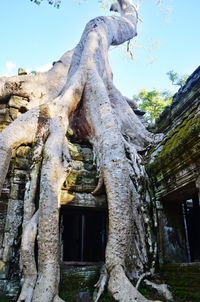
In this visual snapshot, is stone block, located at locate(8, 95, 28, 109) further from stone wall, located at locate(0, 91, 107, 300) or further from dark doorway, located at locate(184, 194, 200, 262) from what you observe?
dark doorway, located at locate(184, 194, 200, 262)

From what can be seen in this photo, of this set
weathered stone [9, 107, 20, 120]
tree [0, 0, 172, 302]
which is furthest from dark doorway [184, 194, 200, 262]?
weathered stone [9, 107, 20, 120]

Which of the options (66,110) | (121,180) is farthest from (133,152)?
(66,110)

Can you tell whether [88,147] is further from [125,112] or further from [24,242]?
[24,242]

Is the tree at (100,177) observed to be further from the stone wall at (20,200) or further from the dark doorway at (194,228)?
the dark doorway at (194,228)

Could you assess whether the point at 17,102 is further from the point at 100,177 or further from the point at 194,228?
the point at 194,228

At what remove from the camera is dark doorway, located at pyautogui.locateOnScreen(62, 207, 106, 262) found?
468 cm

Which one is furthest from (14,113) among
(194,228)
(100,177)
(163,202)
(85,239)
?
(194,228)

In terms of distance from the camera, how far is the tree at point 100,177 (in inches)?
103

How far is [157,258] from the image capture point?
312 cm

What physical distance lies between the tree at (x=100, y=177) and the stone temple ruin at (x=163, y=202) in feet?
0.52

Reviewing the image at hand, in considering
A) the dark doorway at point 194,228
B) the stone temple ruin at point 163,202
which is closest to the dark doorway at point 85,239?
the stone temple ruin at point 163,202

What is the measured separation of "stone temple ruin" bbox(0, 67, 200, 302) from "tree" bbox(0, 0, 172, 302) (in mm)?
160

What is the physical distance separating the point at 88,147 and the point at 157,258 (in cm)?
187

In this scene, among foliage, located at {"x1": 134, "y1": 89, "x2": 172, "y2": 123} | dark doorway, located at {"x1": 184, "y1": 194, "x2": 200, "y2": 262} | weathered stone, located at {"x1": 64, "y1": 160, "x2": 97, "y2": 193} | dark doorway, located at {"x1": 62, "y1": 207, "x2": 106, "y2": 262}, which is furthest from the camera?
foliage, located at {"x1": 134, "y1": 89, "x2": 172, "y2": 123}
